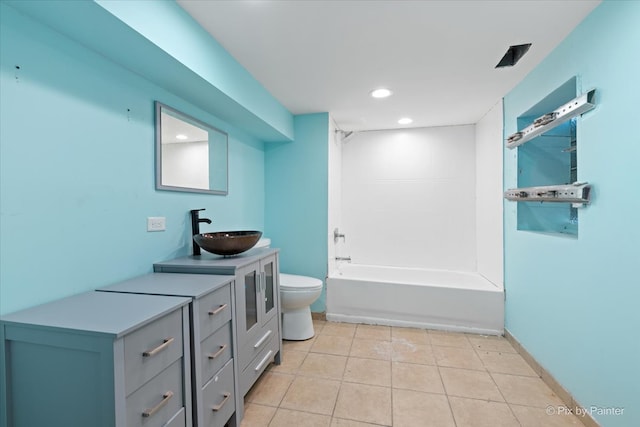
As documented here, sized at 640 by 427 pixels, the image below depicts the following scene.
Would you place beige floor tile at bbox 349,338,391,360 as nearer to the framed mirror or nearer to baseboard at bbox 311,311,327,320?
baseboard at bbox 311,311,327,320

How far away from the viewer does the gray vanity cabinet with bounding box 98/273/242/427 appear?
1235 millimetres

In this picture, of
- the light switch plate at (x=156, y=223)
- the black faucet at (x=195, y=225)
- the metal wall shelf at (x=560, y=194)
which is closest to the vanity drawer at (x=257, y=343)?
the black faucet at (x=195, y=225)

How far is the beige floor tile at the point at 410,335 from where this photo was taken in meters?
2.59

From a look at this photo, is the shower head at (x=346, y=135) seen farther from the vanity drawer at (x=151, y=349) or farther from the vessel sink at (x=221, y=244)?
the vanity drawer at (x=151, y=349)

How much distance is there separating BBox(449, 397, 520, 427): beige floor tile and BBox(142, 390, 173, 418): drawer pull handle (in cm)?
151

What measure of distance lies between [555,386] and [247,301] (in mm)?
2056

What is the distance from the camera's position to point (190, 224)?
6.59ft

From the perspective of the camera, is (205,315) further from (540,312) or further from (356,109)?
(356,109)

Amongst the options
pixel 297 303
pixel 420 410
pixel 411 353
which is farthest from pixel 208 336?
pixel 411 353

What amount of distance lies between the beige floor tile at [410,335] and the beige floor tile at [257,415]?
53.7 inches

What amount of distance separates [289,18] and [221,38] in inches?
18.4

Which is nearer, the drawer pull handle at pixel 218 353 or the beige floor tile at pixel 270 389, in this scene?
the drawer pull handle at pixel 218 353

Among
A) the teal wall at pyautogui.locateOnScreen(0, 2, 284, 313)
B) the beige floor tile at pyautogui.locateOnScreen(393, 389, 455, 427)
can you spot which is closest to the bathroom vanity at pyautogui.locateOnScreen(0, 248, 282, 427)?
the teal wall at pyautogui.locateOnScreen(0, 2, 284, 313)

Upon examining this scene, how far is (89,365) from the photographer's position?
2.91ft
